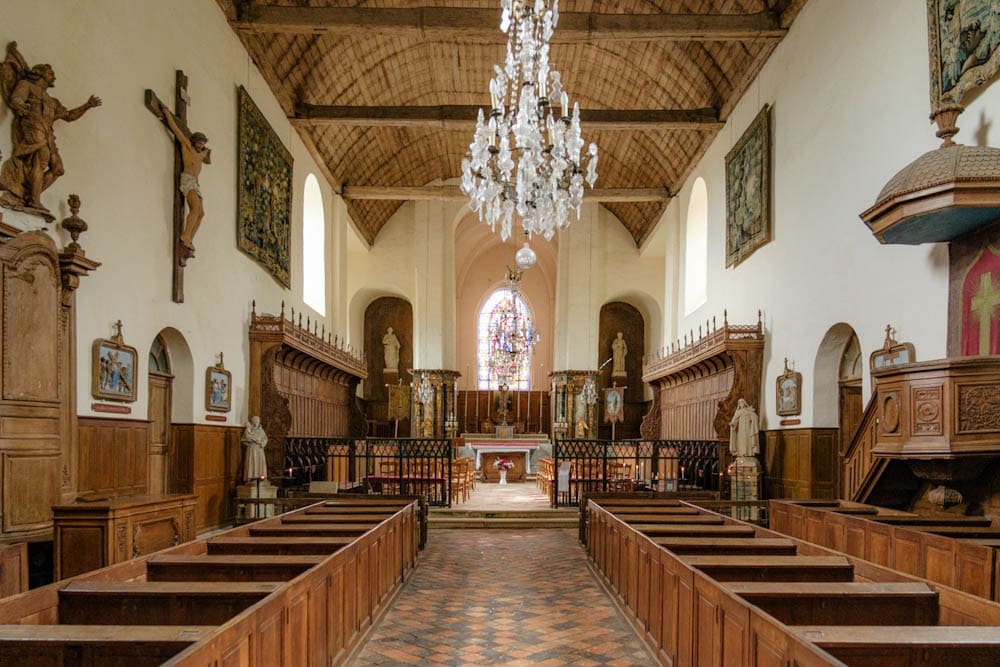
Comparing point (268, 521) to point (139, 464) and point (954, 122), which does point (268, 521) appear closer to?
point (139, 464)

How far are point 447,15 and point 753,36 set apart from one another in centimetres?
484

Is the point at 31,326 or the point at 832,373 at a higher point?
the point at 31,326

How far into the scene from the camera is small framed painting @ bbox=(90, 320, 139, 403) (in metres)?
7.78

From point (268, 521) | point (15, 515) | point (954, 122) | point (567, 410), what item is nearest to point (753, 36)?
point (954, 122)

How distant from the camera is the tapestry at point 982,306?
6.58 metres

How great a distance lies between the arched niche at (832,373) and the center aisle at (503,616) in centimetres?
401

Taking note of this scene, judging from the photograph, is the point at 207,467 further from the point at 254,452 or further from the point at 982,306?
the point at 982,306

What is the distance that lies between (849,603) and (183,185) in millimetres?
9140

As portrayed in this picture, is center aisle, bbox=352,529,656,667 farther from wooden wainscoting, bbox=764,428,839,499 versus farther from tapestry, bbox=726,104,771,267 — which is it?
tapestry, bbox=726,104,771,267

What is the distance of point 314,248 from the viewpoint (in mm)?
18344

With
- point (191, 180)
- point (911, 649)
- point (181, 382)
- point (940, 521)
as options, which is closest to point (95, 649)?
point (911, 649)

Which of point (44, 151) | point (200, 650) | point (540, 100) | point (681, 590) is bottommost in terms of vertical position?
point (681, 590)

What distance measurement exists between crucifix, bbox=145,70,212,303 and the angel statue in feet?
10.2

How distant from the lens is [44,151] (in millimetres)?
6625
